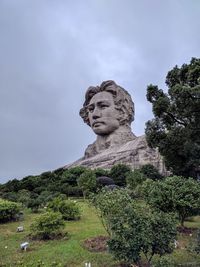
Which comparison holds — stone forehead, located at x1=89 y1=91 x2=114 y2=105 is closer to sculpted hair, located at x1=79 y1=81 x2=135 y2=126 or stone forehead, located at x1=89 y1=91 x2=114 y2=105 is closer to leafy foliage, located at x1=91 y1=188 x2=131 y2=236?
sculpted hair, located at x1=79 y1=81 x2=135 y2=126

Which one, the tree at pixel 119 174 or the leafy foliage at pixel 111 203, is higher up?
the tree at pixel 119 174

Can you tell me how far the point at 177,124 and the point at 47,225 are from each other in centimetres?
1158

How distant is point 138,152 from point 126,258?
2432cm

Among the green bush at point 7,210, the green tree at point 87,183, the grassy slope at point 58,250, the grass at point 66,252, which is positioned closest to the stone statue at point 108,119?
the green tree at point 87,183

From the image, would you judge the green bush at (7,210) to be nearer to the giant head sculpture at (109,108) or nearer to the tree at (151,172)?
the tree at (151,172)

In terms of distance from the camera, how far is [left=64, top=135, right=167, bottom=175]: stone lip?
110 feet

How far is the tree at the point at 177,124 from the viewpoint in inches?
798

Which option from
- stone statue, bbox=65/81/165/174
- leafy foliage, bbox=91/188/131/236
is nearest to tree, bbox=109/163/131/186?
stone statue, bbox=65/81/165/174

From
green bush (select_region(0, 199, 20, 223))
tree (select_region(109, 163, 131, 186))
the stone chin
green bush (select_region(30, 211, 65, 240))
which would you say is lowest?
green bush (select_region(30, 211, 65, 240))

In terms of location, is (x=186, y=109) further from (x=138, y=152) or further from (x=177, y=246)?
(x=138, y=152)

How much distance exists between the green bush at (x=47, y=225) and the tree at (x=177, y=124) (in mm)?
8812

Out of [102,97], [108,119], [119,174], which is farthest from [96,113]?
[119,174]

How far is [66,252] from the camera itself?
1229 centimetres

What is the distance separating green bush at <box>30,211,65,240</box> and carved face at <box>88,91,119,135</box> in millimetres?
26888
